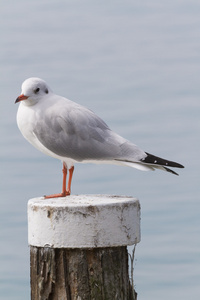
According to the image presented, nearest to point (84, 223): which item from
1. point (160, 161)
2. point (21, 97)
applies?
point (160, 161)

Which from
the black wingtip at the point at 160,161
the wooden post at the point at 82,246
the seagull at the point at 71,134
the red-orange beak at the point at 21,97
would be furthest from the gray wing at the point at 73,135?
the wooden post at the point at 82,246

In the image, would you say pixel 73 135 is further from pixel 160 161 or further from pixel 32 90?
pixel 160 161

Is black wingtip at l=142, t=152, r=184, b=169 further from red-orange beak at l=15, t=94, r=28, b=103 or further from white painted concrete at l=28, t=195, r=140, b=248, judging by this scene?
red-orange beak at l=15, t=94, r=28, b=103

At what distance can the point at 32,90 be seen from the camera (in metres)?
4.56

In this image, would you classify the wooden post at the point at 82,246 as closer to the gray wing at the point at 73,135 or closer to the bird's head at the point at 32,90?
the gray wing at the point at 73,135

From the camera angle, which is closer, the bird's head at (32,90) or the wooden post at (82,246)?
the wooden post at (82,246)

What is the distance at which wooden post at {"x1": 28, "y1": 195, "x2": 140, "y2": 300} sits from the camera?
12.6 feet

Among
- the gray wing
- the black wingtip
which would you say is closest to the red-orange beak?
the gray wing

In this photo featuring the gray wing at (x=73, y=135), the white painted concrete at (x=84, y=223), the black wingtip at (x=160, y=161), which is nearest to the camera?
the white painted concrete at (x=84, y=223)

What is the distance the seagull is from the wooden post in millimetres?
492

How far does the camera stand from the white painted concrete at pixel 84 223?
3846mm

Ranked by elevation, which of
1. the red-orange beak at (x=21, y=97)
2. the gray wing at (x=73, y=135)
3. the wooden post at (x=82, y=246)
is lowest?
the wooden post at (x=82, y=246)

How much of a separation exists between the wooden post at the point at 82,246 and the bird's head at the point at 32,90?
0.99 m

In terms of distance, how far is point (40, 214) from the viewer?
3996 mm
